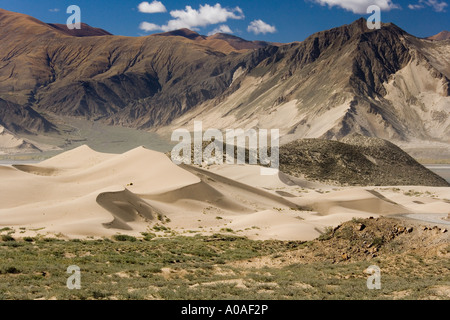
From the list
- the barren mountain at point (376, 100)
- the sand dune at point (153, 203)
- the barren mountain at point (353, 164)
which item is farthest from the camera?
the barren mountain at point (376, 100)

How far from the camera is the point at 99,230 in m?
29.3

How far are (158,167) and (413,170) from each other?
173 feet

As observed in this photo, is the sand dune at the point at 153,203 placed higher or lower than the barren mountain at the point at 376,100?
lower

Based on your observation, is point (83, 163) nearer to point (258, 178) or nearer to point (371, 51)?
point (258, 178)

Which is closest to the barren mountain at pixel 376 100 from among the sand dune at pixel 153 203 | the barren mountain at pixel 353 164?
the barren mountain at pixel 353 164

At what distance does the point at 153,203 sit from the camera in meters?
39.8

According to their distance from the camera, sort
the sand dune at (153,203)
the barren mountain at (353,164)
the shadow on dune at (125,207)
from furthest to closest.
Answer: the barren mountain at (353,164) → the shadow on dune at (125,207) → the sand dune at (153,203)

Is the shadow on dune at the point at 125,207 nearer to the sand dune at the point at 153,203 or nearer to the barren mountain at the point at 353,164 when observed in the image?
the sand dune at the point at 153,203

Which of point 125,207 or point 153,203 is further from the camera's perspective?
point 153,203

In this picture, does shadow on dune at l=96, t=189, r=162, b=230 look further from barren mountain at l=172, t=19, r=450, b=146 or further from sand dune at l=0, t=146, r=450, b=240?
barren mountain at l=172, t=19, r=450, b=146

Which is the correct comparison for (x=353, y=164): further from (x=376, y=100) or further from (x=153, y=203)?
(x=376, y=100)

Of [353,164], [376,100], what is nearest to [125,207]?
[353,164]

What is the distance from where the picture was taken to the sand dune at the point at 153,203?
106ft
